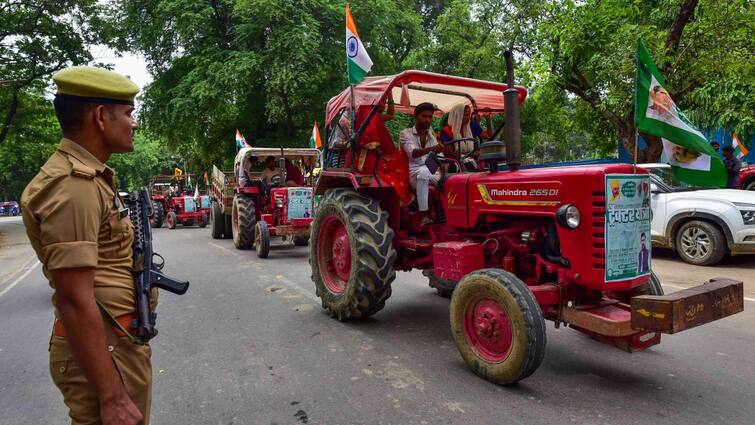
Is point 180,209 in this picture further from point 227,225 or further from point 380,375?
point 380,375

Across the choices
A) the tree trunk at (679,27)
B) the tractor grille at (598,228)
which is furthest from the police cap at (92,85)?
the tree trunk at (679,27)

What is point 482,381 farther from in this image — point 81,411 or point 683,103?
point 683,103

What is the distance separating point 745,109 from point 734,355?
1135cm

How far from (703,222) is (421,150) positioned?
6.03m

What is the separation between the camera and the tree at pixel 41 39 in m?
18.6

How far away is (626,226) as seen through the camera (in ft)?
11.6

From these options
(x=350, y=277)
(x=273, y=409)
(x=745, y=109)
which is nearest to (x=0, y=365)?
(x=273, y=409)

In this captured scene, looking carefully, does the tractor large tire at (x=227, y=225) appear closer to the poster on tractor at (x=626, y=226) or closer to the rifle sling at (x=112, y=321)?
the poster on tractor at (x=626, y=226)

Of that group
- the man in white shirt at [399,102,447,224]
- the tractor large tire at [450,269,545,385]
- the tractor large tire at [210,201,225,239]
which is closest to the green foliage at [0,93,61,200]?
the tractor large tire at [210,201,225,239]

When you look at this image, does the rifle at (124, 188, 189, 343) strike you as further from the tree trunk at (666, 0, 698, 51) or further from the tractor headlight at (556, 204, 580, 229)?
the tree trunk at (666, 0, 698, 51)

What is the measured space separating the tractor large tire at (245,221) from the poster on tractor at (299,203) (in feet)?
4.27

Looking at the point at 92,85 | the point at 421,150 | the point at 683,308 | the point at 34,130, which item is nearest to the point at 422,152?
the point at 421,150

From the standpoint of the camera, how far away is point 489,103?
19.4ft

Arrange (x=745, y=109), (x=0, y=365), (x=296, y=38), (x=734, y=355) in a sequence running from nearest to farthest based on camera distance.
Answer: (x=734, y=355)
(x=0, y=365)
(x=745, y=109)
(x=296, y=38)
